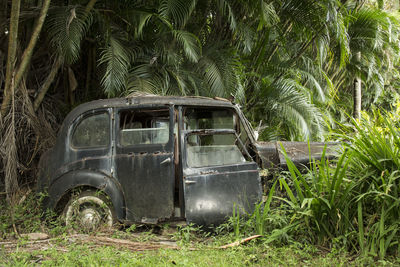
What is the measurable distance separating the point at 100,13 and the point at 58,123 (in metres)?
2.02

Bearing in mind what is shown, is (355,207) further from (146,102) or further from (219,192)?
(146,102)

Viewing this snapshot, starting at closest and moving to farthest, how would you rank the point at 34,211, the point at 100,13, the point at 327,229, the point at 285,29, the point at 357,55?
the point at 327,229 < the point at 34,211 < the point at 100,13 < the point at 285,29 < the point at 357,55

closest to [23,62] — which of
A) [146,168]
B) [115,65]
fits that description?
[115,65]

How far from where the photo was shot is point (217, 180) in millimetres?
4082

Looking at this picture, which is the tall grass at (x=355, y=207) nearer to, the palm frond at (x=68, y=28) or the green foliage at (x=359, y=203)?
the green foliage at (x=359, y=203)

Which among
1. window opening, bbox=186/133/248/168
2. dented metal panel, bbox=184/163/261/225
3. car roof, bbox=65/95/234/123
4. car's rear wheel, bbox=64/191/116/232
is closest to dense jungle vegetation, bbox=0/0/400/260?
dented metal panel, bbox=184/163/261/225

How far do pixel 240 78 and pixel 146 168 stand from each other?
11.8ft

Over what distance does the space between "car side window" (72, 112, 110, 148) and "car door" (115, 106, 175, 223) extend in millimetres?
167

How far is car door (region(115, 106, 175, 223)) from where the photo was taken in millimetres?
4094

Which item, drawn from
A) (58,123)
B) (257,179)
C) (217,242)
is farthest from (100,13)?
(217,242)

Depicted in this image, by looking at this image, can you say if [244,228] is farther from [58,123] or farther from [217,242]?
[58,123]

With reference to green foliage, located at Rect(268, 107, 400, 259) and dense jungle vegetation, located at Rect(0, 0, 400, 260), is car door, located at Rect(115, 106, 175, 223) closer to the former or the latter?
dense jungle vegetation, located at Rect(0, 0, 400, 260)

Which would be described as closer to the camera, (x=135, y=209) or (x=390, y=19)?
(x=135, y=209)

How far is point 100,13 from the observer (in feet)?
20.3
